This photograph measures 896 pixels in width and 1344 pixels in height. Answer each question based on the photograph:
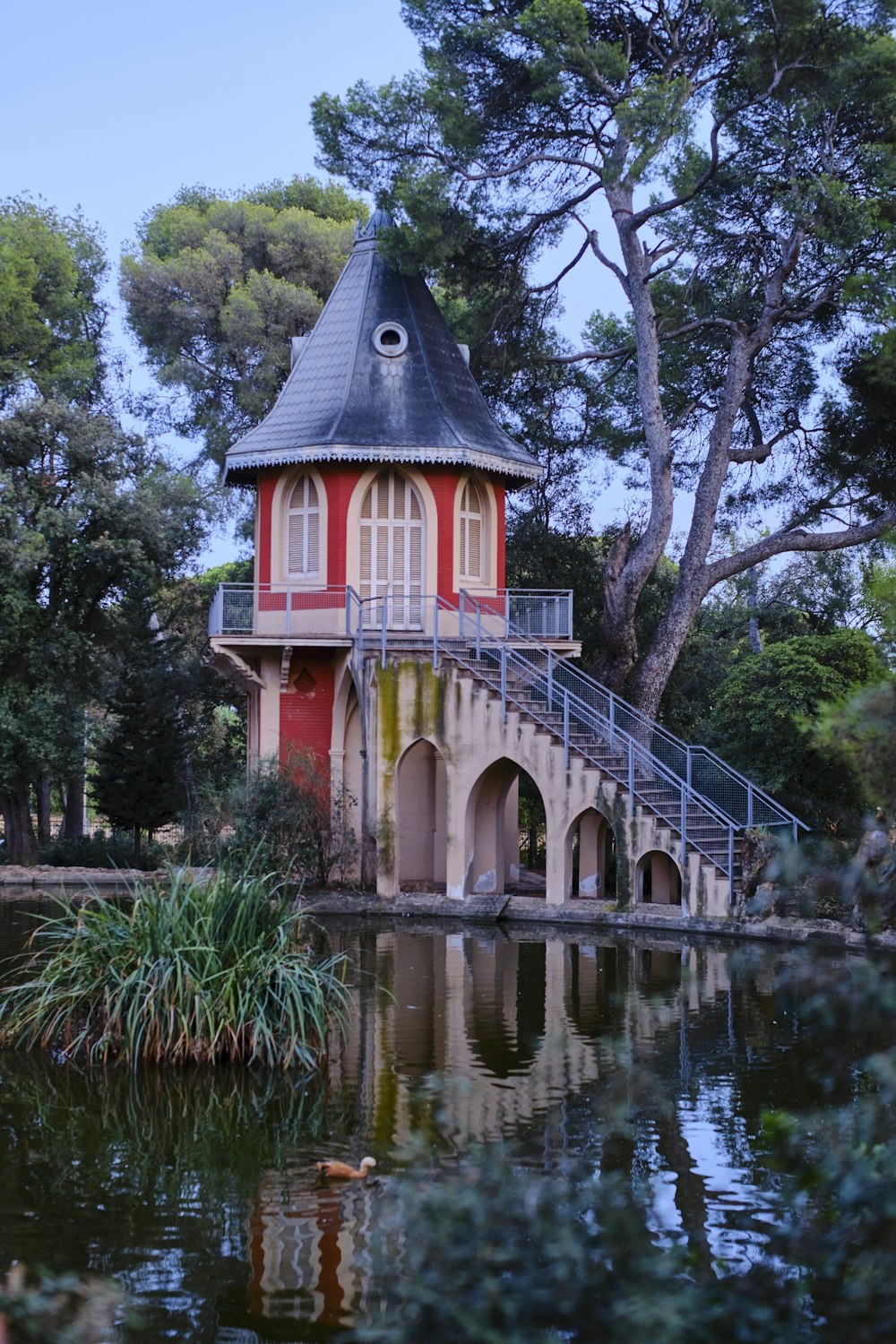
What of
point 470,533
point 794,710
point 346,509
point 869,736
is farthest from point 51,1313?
point 470,533

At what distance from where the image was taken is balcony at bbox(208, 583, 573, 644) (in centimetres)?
2397

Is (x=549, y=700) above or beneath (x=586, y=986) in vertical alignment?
above

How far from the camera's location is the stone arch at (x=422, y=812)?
83.5 feet

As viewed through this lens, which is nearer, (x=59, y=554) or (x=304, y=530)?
(x=304, y=530)

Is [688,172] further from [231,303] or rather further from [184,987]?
[184,987]

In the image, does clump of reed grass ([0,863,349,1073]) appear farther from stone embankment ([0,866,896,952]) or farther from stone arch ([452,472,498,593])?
stone arch ([452,472,498,593])

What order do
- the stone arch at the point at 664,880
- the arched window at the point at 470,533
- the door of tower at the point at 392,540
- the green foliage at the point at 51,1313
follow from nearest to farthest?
1. the green foliage at the point at 51,1313
2. the stone arch at the point at 664,880
3. the door of tower at the point at 392,540
4. the arched window at the point at 470,533

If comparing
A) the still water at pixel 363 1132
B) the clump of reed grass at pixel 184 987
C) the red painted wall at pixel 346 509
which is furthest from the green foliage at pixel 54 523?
the clump of reed grass at pixel 184 987

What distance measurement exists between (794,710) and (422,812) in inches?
264

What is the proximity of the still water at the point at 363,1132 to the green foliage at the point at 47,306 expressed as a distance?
18.4 m

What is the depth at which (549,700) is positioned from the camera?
21.6 meters

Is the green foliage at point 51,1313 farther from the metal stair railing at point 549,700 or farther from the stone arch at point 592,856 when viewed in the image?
the stone arch at point 592,856

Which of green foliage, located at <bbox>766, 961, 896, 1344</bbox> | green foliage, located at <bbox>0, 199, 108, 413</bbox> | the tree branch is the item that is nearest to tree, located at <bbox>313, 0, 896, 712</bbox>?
the tree branch

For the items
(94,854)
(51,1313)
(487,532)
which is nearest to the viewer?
(51,1313)
